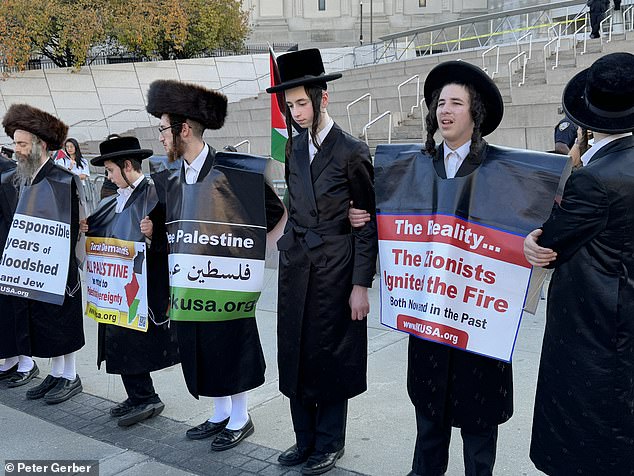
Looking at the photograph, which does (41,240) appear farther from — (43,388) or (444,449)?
(444,449)

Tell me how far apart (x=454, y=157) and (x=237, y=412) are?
82.9 inches

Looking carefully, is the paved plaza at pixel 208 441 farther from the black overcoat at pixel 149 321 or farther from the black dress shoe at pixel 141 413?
the black overcoat at pixel 149 321

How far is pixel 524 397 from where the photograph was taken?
463 cm

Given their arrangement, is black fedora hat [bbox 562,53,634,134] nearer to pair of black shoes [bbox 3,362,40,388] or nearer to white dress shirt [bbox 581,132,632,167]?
white dress shirt [bbox 581,132,632,167]

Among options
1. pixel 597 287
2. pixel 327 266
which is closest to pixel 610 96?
pixel 597 287

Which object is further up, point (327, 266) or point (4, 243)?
point (327, 266)

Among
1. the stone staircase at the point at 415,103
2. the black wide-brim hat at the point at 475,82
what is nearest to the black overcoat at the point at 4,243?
the black wide-brim hat at the point at 475,82

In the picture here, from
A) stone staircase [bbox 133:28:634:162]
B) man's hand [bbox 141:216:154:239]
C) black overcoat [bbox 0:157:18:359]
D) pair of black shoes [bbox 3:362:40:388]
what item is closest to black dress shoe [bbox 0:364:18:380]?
pair of black shoes [bbox 3:362:40:388]

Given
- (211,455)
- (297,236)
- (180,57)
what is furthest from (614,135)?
(180,57)

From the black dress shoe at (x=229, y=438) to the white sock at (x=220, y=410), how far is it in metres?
0.16

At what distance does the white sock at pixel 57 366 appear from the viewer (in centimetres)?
512

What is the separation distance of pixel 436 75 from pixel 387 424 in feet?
7.37

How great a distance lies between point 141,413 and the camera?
4535 mm

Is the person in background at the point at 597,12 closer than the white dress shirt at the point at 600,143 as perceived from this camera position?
No
